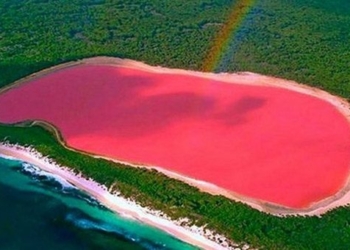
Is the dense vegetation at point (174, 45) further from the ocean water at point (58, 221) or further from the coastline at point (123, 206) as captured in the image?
the ocean water at point (58, 221)

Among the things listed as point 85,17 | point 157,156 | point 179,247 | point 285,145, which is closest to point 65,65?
point 85,17

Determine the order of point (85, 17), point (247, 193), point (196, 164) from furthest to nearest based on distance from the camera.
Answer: point (85, 17) → point (196, 164) → point (247, 193)

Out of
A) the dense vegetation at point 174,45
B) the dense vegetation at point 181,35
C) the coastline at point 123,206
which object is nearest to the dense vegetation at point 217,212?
the dense vegetation at point 174,45

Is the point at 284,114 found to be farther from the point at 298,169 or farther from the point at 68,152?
the point at 68,152

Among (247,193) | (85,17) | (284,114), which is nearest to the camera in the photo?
(247,193)

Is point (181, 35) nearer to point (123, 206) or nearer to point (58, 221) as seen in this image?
point (123, 206)

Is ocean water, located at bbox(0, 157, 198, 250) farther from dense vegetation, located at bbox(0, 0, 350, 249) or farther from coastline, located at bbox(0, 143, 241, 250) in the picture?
dense vegetation, located at bbox(0, 0, 350, 249)

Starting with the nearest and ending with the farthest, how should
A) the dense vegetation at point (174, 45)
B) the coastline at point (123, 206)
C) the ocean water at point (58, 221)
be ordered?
the coastline at point (123, 206)
the ocean water at point (58, 221)
the dense vegetation at point (174, 45)

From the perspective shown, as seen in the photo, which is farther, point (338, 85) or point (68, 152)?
point (338, 85)
